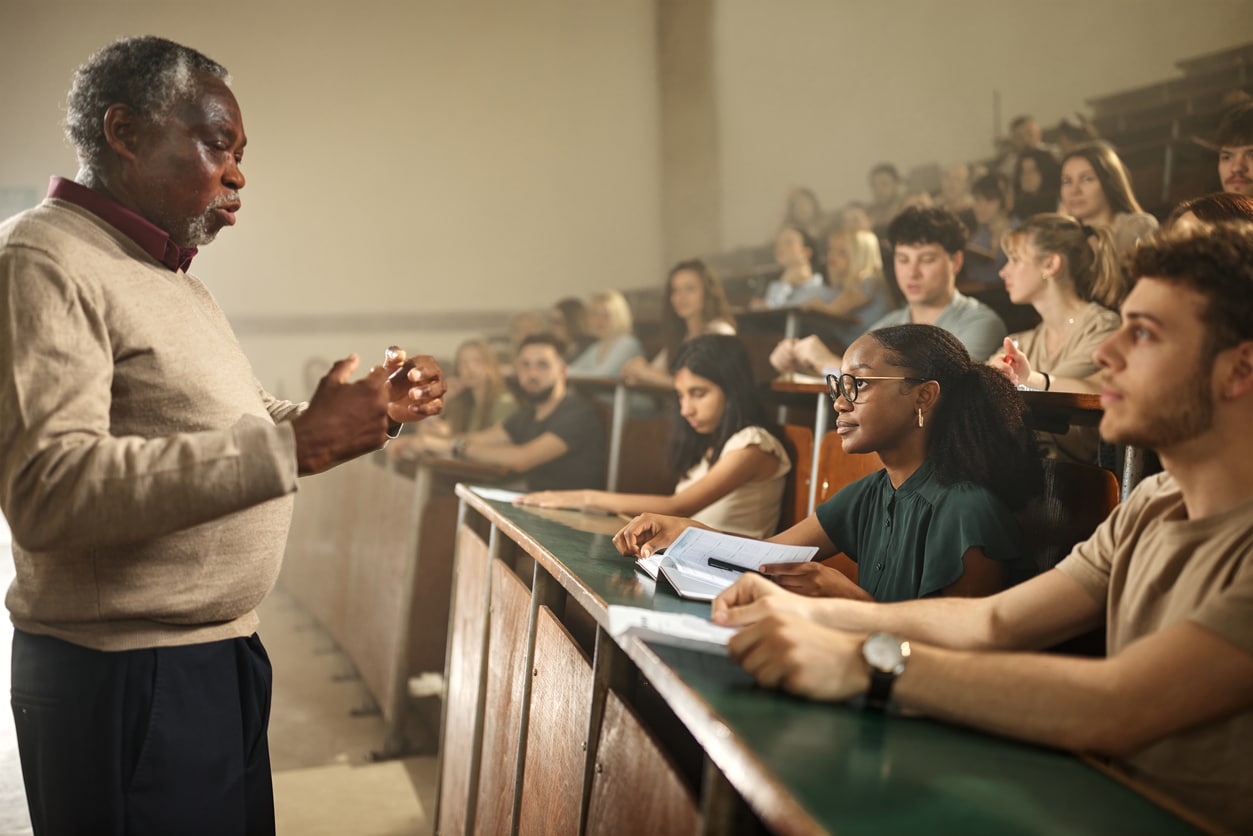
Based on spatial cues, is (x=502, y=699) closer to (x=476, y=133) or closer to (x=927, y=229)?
(x=927, y=229)

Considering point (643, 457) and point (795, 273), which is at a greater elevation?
point (795, 273)

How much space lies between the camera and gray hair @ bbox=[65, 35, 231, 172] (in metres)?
1.34

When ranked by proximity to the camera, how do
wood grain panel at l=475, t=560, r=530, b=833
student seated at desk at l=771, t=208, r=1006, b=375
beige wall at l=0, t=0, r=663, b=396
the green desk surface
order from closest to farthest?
the green desk surface, wood grain panel at l=475, t=560, r=530, b=833, student seated at desk at l=771, t=208, r=1006, b=375, beige wall at l=0, t=0, r=663, b=396

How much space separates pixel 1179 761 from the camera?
0.97m

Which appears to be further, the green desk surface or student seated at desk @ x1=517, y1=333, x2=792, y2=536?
student seated at desk @ x1=517, y1=333, x2=792, y2=536

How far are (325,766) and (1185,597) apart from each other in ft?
9.61

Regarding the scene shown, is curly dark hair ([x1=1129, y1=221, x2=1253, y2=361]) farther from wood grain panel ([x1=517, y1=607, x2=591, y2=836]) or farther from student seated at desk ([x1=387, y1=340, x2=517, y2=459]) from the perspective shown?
student seated at desk ([x1=387, y1=340, x2=517, y2=459])

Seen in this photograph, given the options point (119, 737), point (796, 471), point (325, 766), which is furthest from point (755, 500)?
point (119, 737)

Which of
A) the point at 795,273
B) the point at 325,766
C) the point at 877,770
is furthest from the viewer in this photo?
the point at 795,273

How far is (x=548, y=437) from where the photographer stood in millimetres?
4500

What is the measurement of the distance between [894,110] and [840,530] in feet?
13.9

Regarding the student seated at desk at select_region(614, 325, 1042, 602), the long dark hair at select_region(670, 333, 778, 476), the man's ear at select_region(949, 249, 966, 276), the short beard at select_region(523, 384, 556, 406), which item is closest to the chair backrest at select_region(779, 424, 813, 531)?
the long dark hair at select_region(670, 333, 778, 476)

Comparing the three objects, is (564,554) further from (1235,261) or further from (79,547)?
(1235,261)

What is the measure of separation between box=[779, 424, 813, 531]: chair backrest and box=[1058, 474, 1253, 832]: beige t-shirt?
61.0 inches
